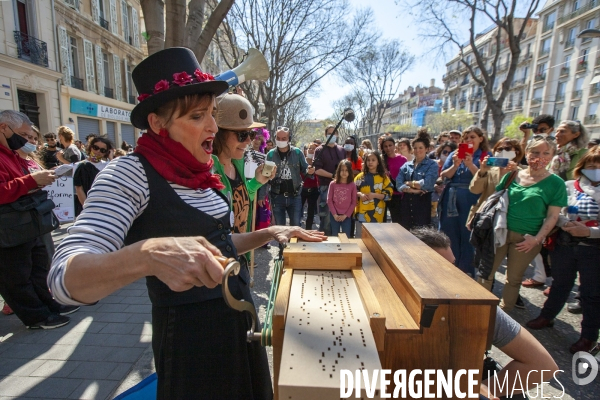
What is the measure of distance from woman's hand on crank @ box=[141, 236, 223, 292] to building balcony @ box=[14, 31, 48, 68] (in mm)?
16805

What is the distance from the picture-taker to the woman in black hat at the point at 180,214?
104 centimetres

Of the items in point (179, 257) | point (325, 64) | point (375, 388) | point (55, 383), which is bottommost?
point (55, 383)

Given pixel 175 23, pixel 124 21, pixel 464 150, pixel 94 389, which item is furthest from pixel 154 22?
pixel 124 21

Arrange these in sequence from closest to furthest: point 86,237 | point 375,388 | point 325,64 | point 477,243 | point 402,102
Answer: point 375,388
point 86,237
point 477,243
point 325,64
point 402,102

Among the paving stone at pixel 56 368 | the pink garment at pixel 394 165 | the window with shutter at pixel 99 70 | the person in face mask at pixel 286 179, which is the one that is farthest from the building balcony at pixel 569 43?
the paving stone at pixel 56 368

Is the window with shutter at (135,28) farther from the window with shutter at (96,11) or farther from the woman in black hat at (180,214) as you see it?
the woman in black hat at (180,214)

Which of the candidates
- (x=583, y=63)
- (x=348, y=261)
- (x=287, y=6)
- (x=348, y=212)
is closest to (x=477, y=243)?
(x=348, y=212)

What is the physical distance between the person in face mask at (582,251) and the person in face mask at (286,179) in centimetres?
383

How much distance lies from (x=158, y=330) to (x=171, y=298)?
0.67 feet

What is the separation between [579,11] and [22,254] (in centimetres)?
4881

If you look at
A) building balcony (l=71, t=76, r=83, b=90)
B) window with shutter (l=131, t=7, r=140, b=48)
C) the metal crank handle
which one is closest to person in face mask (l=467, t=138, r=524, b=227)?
the metal crank handle

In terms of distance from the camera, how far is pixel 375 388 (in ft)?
2.32

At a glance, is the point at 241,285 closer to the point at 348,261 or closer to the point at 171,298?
the point at 171,298

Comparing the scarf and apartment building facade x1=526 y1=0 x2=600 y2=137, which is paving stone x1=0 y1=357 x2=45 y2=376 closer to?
the scarf
